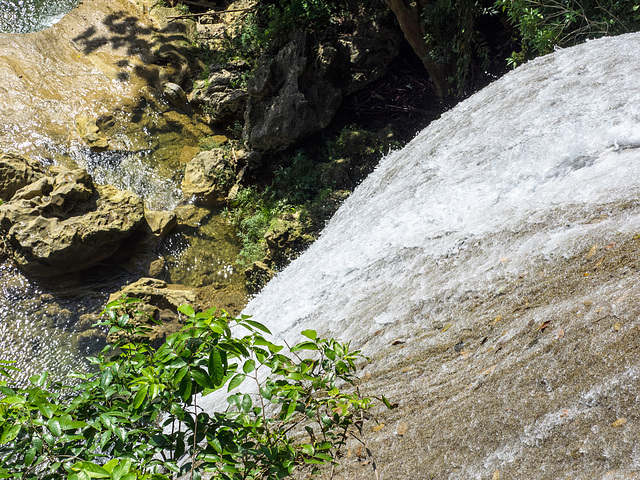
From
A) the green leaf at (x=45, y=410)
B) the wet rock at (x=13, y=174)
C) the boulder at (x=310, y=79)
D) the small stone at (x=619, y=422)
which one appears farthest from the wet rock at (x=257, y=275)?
the small stone at (x=619, y=422)

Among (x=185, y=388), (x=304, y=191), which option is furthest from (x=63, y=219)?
(x=185, y=388)

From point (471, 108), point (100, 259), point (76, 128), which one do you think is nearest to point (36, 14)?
point (76, 128)

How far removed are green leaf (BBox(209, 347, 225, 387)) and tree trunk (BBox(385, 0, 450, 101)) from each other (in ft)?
18.0

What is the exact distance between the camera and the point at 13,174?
6305 millimetres

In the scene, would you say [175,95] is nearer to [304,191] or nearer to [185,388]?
[304,191]

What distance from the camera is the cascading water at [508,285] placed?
1.40 m

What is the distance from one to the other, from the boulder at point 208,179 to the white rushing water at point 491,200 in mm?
2994

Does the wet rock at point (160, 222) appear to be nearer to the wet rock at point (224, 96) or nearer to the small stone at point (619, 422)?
the wet rock at point (224, 96)

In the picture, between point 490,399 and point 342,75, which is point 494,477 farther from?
point 342,75

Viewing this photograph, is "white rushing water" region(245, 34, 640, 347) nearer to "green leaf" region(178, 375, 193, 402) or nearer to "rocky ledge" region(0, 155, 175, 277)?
"green leaf" region(178, 375, 193, 402)

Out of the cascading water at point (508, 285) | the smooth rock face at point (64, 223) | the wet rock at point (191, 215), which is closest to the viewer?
the cascading water at point (508, 285)

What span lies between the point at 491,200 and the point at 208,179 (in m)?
4.88

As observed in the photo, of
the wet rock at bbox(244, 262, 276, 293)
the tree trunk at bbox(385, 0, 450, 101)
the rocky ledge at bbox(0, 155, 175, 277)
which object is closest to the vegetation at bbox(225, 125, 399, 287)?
the wet rock at bbox(244, 262, 276, 293)

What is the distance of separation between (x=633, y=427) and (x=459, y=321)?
89 centimetres
